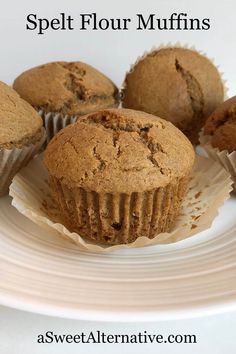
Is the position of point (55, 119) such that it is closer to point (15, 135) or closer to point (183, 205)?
point (15, 135)

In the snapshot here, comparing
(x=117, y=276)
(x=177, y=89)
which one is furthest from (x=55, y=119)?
(x=117, y=276)

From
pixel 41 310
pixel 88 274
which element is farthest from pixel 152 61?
pixel 41 310

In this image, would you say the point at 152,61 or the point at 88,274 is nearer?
the point at 88,274

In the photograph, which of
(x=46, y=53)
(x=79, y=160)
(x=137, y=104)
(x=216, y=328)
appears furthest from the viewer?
(x=46, y=53)

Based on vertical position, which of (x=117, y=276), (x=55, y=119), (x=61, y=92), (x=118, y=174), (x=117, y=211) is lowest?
(x=117, y=276)

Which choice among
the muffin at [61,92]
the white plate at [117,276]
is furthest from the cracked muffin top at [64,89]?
the white plate at [117,276]

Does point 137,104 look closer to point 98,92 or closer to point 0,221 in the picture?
point 98,92

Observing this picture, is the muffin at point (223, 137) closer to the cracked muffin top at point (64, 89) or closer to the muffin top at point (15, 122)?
the cracked muffin top at point (64, 89)
